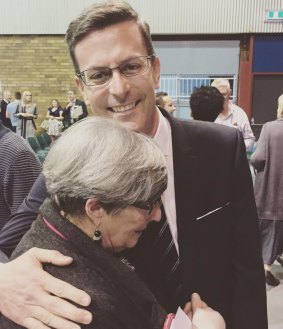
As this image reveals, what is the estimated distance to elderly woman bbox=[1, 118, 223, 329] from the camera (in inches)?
32.9

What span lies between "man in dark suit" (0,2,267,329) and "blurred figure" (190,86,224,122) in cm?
190

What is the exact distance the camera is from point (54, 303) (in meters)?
0.83

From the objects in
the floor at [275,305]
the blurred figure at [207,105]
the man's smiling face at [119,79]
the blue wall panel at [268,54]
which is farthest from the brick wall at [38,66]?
the man's smiling face at [119,79]

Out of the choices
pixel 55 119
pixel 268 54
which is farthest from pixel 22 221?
pixel 268 54

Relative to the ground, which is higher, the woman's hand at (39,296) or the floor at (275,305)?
the woman's hand at (39,296)

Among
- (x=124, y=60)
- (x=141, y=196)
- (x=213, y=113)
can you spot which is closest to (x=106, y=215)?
(x=141, y=196)

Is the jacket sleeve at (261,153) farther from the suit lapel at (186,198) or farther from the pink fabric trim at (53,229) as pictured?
the pink fabric trim at (53,229)

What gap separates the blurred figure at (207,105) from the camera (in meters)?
3.19

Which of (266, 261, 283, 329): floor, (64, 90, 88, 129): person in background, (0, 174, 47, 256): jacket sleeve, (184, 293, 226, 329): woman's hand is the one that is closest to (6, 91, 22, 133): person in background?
(64, 90, 88, 129): person in background

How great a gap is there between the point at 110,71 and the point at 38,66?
1056 centimetres

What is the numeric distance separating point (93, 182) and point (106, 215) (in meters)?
0.09

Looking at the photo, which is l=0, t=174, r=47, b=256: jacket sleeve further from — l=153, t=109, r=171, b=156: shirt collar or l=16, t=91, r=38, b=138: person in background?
l=16, t=91, r=38, b=138: person in background

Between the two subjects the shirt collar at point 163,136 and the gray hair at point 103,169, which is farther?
the shirt collar at point 163,136

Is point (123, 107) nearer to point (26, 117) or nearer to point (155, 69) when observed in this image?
point (155, 69)
